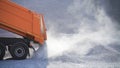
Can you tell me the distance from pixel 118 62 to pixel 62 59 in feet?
7.03

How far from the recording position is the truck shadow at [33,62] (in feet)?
31.6

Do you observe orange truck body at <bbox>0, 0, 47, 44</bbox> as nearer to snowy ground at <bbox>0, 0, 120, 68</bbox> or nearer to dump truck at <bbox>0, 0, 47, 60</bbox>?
dump truck at <bbox>0, 0, 47, 60</bbox>

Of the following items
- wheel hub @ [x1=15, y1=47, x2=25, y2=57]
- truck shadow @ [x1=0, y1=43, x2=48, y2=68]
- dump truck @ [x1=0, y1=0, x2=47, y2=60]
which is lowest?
truck shadow @ [x1=0, y1=43, x2=48, y2=68]

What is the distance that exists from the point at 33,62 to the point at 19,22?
1.74m

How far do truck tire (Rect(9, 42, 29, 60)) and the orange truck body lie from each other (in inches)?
16.4

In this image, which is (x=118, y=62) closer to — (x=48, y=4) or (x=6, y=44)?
(x=6, y=44)

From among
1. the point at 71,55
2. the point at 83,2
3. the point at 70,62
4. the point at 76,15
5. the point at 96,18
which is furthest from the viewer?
the point at 83,2

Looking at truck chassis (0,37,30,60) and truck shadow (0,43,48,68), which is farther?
truck chassis (0,37,30,60)

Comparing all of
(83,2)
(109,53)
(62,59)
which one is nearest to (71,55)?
(62,59)

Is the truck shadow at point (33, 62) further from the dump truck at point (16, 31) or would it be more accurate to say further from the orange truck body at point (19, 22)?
the orange truck body at point (19, 22)

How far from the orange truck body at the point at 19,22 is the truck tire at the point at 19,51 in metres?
0.42

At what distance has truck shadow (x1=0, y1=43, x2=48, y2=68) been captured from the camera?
31.6 ft

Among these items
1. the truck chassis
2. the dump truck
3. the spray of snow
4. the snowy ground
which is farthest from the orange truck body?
the spray of snow

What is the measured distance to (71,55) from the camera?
11656 mm
